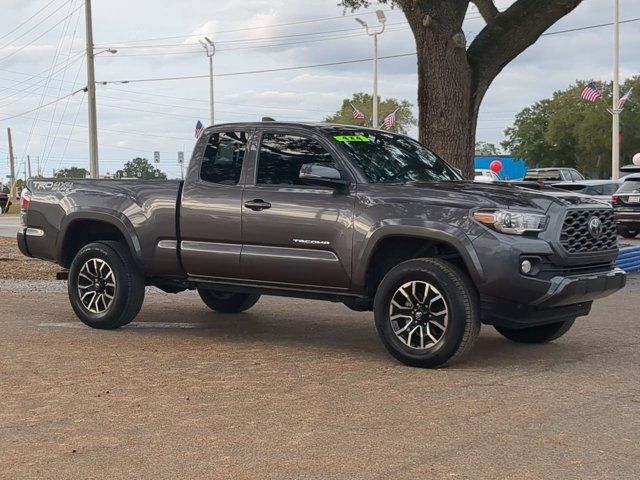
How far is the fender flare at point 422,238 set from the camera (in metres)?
6.32

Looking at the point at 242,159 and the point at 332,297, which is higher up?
the point at 242,159

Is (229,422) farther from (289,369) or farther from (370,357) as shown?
(370,357)

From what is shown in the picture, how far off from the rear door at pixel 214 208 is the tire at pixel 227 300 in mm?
1774

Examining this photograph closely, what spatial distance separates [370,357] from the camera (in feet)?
23.2

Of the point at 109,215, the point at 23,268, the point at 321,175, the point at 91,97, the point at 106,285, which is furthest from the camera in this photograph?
the point at 91,97

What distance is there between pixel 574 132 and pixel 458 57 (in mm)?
53479

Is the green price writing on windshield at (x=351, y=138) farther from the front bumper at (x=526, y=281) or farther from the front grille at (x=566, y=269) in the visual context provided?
the front grille at (x=566, y=269)

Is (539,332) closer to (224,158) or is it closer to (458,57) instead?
(224,158)

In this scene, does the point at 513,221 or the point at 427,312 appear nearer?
the point at 513,221

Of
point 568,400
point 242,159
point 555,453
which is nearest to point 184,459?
point 555,453

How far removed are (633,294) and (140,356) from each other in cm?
673

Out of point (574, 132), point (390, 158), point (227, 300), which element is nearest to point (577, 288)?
point (390, 158)

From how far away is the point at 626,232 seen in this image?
21250 millimetres

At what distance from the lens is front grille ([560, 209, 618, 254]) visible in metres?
6.44
